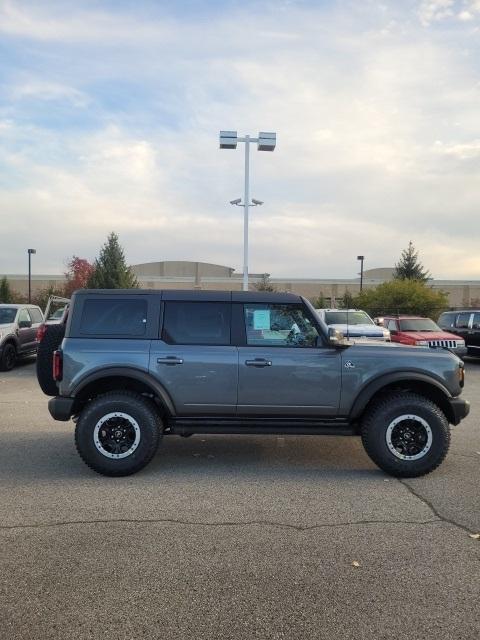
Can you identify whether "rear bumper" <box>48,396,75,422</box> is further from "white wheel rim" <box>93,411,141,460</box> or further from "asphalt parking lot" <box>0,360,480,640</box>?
"asphalt parking lot" <box>0,360,480,640</box>

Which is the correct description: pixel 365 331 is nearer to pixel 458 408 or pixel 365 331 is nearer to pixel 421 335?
pixel 421 335

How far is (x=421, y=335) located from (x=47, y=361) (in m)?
11.9

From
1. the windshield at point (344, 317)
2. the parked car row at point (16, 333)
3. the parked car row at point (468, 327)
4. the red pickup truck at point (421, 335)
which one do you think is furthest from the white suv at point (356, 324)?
the parked car row at point (16, 333)

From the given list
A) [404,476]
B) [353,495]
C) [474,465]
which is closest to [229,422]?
[353,495]

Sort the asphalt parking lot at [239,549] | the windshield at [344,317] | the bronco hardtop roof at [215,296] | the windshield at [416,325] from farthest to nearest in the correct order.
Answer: the windshield at [344,317] → the windshield at [416,325] → the bronco hardtop roof at [215,296] → the asphalt parking lot at [239,549]

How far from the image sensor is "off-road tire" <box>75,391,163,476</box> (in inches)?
212

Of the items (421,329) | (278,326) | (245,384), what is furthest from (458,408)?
(421,329)

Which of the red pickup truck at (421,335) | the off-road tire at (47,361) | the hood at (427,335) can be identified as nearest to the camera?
the off-road tire at (47,361)

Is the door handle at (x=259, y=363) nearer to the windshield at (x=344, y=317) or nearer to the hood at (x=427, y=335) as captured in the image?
the hood at (x=427, y=335)

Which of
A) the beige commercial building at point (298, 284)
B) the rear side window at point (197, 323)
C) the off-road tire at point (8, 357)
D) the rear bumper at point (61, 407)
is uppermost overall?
the beige commercial building at point (298, 284)

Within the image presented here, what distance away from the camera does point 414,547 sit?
12.6 feet

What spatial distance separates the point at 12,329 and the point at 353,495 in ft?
38.7

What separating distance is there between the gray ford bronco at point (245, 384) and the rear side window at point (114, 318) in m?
A: 0.01

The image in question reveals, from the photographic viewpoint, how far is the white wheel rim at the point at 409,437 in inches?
213
